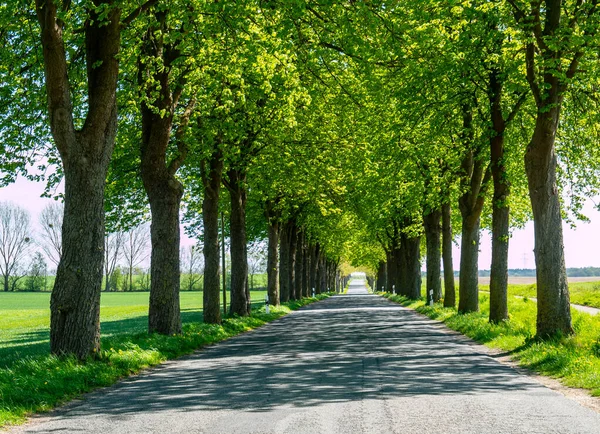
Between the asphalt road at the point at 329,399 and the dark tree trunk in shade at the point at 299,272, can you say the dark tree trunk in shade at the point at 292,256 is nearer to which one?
the dark tree trunk in shade at the point at 299,272

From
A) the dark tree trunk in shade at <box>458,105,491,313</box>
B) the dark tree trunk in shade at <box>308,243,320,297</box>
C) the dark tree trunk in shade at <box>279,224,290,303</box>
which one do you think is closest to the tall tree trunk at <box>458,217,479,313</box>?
the dark tree trunk in shade at <box>458,105,491,313</box>

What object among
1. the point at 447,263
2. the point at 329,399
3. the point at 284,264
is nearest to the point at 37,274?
the point at 284,264

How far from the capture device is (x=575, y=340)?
534 inches

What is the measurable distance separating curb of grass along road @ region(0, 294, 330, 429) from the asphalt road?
0.35 meters

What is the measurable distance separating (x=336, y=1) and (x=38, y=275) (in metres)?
110

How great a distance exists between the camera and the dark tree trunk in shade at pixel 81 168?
36.1 ft

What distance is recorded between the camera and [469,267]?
79.7 ft

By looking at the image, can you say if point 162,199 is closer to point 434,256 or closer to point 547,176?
point 547,176

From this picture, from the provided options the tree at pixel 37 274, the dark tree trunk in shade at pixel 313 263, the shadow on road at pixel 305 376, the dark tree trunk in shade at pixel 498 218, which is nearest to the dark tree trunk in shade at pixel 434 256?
the dark tree trunk in shade at pixel 498 218

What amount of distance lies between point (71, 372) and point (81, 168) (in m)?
3.44

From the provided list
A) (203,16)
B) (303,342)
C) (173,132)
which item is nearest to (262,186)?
(173,132)

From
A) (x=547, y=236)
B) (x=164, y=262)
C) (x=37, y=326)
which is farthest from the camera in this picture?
(x=37, y=326)

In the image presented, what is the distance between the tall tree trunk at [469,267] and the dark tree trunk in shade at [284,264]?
18.3m

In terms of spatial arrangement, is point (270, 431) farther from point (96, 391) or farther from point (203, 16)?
point (203, 16)
